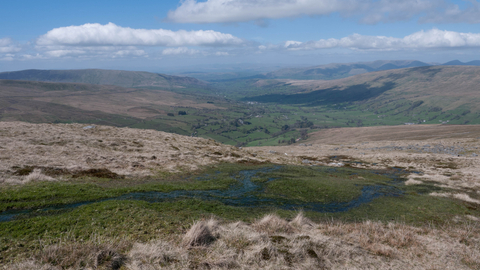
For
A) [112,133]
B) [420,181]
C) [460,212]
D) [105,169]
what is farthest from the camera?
[112,133]

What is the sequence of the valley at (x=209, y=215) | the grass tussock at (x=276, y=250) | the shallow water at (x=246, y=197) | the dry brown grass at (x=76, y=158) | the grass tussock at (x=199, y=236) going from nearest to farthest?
the grass tussock at (x=276, y=250) → the valley at (x=209, y=215) → the grass tussock at (x=199, y=236) → the shallow water at (x=246, y=197) → the dry brown grass at (x=76, y=158)

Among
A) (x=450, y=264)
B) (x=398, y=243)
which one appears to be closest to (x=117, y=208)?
(x=398, y=243)

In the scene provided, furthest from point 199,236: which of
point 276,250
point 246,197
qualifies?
point 246,197

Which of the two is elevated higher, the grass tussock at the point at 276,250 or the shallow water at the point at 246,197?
the grass tussock at the point at 276,250

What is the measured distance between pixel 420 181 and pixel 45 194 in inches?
1962

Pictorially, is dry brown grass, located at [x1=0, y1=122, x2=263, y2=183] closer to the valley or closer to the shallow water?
the valley

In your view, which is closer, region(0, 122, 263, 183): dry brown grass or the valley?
the valley

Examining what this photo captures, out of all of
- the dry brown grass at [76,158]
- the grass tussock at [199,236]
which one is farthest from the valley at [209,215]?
the dry brown grass at [76,158]

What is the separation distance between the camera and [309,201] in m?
27.7

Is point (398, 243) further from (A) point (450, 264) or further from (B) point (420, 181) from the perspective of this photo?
(B) point (420, 181)

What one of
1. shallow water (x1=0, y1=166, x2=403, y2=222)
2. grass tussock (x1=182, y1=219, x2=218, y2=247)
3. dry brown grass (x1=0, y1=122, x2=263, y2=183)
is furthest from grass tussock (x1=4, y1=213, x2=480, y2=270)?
dry brown grass (x1=0, y1=122, x2=263, y2=183)

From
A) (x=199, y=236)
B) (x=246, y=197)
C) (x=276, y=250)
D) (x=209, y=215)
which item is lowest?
(x=246, y=197)

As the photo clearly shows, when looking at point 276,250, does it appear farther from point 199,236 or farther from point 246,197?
point 246,197

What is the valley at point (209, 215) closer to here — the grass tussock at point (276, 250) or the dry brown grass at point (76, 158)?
the grass tussock at point (276, 250)
